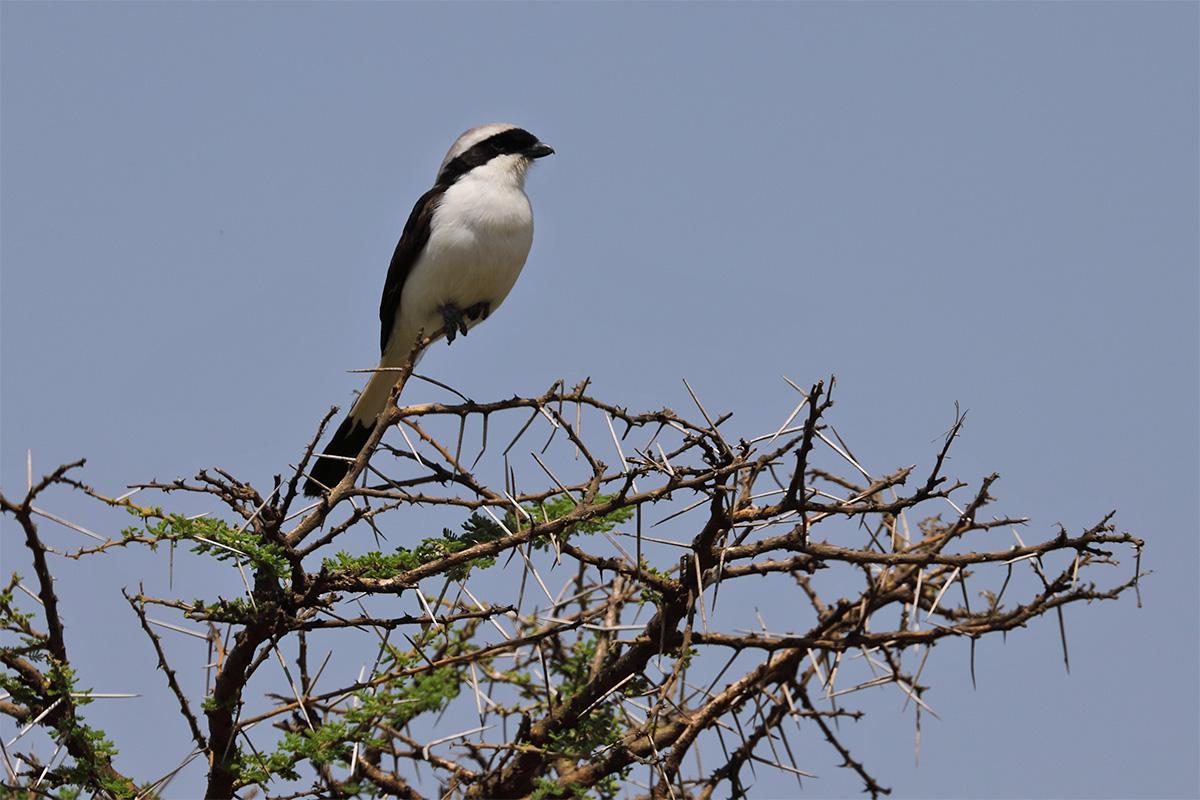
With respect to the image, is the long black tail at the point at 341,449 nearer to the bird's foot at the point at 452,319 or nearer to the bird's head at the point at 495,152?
the bird's foot at the point at 452,319

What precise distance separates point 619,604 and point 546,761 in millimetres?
744

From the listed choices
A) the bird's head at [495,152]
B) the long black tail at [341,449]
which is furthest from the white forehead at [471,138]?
the long black tail at [341,449]

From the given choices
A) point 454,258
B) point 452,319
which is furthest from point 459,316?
point 454,258

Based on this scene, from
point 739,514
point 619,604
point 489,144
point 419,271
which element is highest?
point 489,144

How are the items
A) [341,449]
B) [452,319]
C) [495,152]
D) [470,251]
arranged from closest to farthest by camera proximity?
[341,449], [470,251], [452,319], [495,152]

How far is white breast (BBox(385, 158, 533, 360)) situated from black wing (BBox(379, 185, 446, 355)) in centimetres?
5

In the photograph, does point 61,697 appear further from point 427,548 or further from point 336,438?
point 336,438

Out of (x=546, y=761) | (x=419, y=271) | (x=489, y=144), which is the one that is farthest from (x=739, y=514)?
(x=489, y=144)

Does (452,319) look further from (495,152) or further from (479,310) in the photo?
(495,152)

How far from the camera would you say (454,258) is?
5.64m

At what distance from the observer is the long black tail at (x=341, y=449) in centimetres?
484

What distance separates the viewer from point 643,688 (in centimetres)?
365

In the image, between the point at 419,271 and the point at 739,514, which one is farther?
the point at 419,271

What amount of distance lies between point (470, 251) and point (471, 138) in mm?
979
